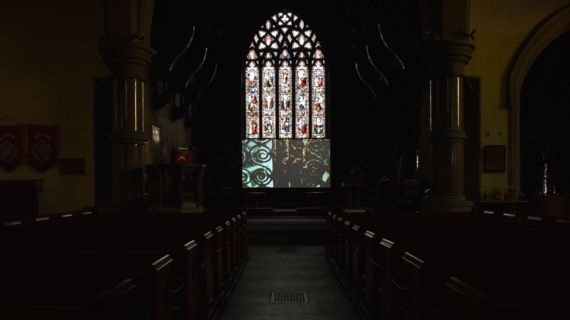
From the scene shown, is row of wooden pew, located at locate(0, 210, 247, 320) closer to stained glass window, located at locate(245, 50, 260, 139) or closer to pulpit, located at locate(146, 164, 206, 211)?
pulpit, located at locate(146, 164, 206, 211)

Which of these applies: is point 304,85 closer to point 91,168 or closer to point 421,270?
point 91,168

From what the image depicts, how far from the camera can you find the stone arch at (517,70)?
8.27 metres

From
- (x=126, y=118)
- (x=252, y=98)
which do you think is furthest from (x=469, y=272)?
(x=252, y=98)

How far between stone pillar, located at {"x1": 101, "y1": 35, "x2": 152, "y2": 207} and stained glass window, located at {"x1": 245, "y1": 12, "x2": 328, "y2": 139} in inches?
319

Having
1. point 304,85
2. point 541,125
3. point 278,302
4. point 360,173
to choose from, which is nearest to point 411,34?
point 360,173

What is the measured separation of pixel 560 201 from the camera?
7738 mm

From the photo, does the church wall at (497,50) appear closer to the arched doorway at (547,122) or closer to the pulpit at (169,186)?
the arched doorway at (547,122)

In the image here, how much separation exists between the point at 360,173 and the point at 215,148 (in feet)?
24.5

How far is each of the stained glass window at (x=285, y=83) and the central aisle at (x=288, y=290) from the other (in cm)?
806

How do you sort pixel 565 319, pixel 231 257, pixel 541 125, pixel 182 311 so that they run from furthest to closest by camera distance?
1. pixel 541 125
2. pixel 231 257
3. pixel 182 311
4. pixel 565 319

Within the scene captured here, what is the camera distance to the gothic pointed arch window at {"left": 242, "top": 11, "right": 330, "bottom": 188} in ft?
46.8

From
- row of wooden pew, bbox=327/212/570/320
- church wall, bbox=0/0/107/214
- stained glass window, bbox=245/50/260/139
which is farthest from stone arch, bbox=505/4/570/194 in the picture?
stained glass window, bbox=245/50/260/139

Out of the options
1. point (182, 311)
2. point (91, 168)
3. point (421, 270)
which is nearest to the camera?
point (421, 270)

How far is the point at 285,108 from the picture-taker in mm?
14445
